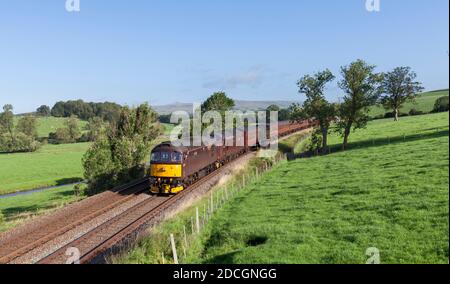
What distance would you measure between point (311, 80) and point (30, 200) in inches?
1384

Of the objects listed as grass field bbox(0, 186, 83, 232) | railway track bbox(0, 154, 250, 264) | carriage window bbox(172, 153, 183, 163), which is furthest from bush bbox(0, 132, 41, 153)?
carriage window bbox(172, 153, 183, 163)

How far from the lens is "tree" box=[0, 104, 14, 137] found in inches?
4712

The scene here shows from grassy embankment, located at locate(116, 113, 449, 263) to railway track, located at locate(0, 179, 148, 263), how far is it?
563cm

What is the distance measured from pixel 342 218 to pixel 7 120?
132 meters

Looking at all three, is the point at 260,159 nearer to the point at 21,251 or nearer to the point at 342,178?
the point at 342,178

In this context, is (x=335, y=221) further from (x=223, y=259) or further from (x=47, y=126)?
(x=47, y=126)

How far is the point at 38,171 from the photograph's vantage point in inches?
2781

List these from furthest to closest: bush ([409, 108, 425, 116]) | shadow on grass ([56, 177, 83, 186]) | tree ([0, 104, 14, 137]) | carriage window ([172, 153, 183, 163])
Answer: tree ([0, 104, 14, 137]), bush ([409, 108, 425, 116]), shadow on grass ([56, 177, 83, 186]), carriage window ([172, 153, 183, 163])

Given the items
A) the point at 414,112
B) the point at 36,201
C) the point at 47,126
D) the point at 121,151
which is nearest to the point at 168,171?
the point at 121,151

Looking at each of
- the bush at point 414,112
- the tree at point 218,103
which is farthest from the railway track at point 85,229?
the bush at point 414,112

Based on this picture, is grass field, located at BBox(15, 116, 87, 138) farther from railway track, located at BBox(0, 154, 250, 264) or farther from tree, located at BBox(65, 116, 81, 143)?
railway track, located at BBox(0, 154, 250, 264)

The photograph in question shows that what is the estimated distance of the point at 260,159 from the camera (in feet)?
136

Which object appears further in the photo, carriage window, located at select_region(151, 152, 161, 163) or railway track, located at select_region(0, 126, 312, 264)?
carriage window, located at select_region(151, 152, 161, 163)
